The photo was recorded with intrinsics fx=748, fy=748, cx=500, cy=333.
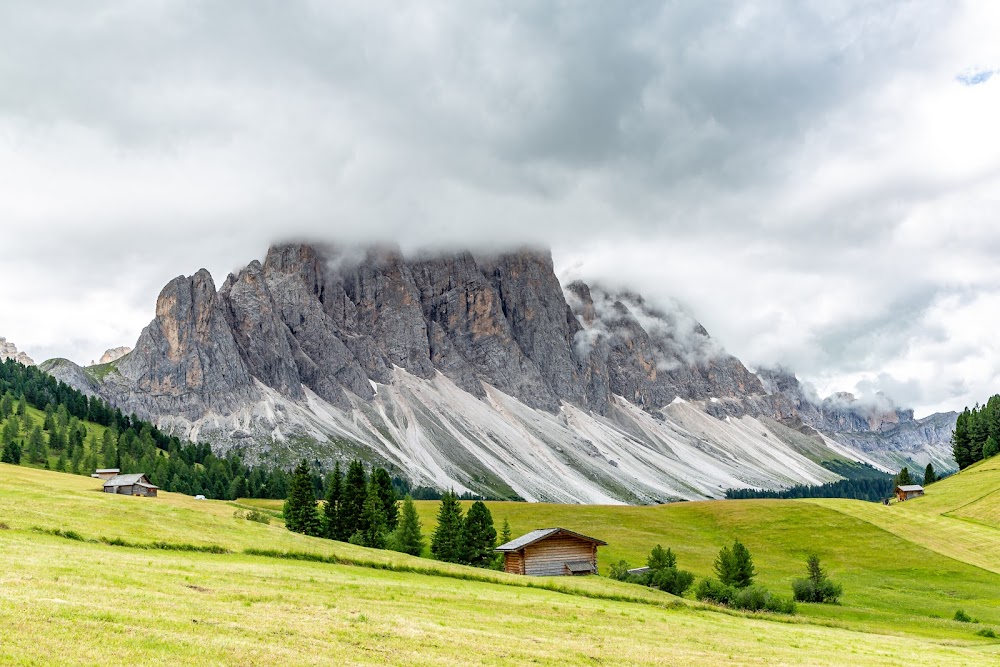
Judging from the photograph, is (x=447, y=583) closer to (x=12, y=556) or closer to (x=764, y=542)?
(x=12, y=556)

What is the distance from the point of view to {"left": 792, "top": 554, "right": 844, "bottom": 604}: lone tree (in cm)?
6247

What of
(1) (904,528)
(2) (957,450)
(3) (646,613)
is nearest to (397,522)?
(3) (646,613)

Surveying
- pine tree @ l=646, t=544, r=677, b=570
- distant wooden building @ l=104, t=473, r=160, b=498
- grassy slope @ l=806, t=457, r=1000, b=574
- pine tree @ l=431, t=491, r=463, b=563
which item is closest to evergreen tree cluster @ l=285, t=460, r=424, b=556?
pine tree @ l=431, t=491, r=463, b=563

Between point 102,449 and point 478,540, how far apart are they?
123262mm

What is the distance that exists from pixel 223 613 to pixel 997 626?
55711 millimetres

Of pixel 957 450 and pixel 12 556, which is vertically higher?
pixel 957 450

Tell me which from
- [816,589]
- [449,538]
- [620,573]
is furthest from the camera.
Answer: [449,538]

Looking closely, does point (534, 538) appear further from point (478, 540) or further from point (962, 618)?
point (962, 618)

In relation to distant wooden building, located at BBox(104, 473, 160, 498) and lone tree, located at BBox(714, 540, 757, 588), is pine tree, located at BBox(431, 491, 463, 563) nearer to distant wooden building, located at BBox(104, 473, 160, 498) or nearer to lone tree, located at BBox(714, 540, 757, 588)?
lone tree, located at BBox(714, 540, 757, 588)

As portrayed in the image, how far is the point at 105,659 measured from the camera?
630 inches

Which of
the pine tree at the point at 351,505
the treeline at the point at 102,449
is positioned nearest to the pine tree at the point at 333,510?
the pine tree at the point at 351,505

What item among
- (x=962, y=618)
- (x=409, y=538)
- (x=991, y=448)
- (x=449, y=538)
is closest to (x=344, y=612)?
(x=449, y=538)

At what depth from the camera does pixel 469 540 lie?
70.2 meters

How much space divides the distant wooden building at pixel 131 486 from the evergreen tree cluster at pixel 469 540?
2408 inches
